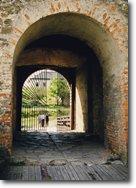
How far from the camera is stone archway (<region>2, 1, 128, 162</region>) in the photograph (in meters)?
6.85

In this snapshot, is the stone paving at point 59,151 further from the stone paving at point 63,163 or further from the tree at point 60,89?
the tree at point 60,89

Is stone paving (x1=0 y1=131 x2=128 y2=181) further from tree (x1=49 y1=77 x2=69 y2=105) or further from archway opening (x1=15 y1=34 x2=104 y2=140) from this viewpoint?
tree (x1=49 y1=77 x2=69 y2=105)

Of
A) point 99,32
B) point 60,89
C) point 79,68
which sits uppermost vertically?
point 60,89

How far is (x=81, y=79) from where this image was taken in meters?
13.2

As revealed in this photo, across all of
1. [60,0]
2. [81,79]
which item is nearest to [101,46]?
[60,0]

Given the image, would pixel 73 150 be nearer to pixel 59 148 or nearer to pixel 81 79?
pixel 59 148

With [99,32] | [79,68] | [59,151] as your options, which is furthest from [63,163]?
[79,68]

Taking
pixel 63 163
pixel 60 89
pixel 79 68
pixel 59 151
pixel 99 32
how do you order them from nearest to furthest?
pixel 63 163
pixel 99 32
pixel 59 151
pixel 79 68
pixel 60 89

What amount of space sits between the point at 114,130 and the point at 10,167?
8.09 feet

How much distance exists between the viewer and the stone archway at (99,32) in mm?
6852

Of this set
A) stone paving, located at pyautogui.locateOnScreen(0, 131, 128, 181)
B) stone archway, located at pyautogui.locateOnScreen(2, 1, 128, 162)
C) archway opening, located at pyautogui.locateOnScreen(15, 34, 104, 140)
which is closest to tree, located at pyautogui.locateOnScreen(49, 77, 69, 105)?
archway opening, located at pyautogui.locateOnScreen(15, 34, 104, 140)

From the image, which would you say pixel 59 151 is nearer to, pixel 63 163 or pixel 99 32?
pixel 63 163

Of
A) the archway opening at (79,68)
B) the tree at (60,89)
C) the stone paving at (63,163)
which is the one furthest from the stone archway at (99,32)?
the tree at (60,89)

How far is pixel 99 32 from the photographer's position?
7598mm
